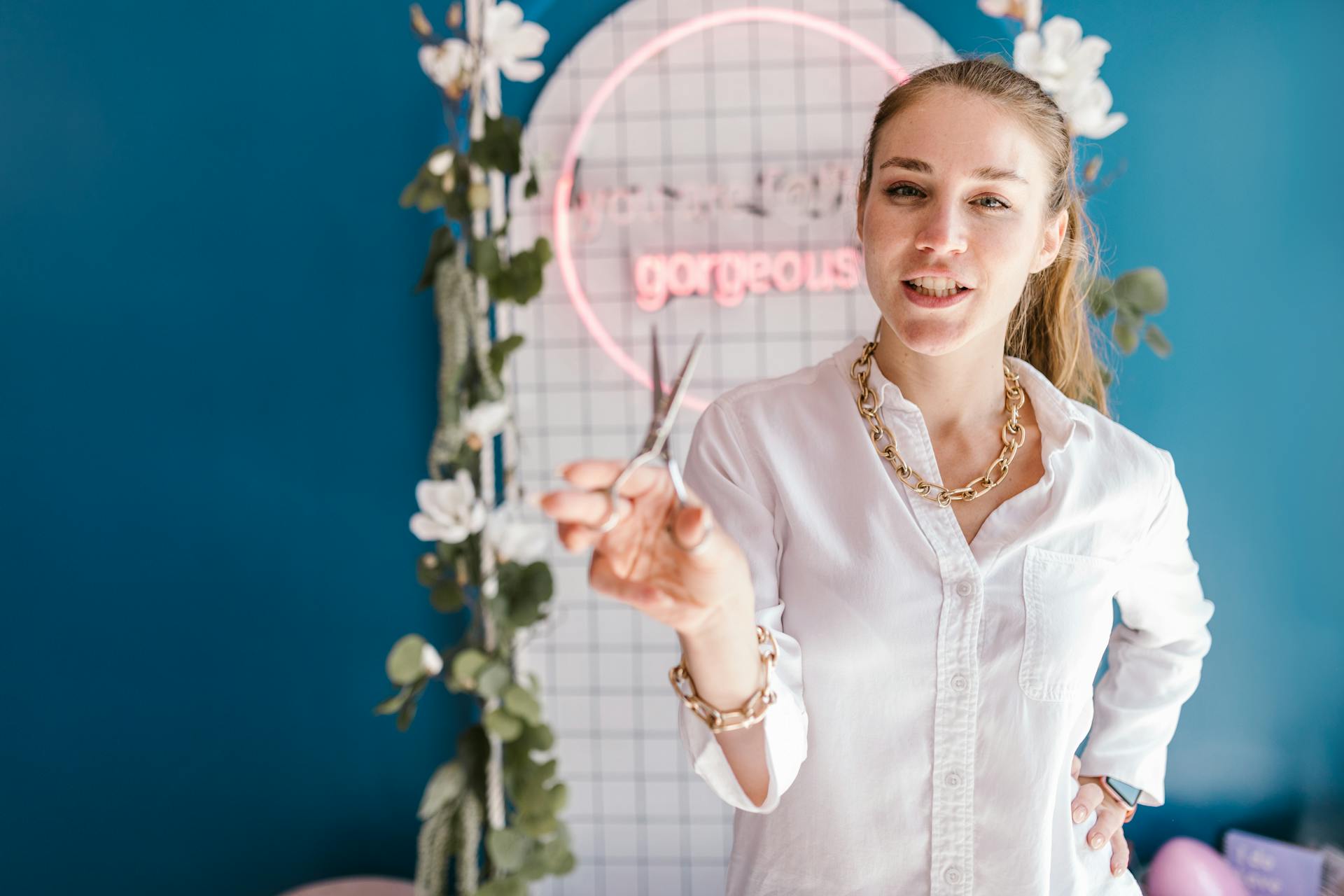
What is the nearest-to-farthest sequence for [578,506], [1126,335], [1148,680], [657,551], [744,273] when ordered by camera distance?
[578,506], [657,551], [1148,680], [1126,335], [744,273]

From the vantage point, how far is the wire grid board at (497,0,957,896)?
2.23 meters

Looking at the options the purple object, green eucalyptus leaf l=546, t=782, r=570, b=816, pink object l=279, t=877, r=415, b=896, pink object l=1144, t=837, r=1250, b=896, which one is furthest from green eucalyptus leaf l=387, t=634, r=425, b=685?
the purple object

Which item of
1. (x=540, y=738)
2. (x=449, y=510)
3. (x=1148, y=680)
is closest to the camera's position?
(x=1148, y=680)

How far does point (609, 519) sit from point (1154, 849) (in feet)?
7.01

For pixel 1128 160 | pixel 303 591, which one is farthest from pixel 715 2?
pixel 303 591

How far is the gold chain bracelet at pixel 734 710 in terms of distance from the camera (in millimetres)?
1070

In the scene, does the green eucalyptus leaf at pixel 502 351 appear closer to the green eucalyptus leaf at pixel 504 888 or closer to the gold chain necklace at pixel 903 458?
the gold chain necklace at pixel 903 458

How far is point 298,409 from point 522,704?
0.97m

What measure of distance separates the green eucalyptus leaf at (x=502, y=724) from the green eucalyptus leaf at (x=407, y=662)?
159mm

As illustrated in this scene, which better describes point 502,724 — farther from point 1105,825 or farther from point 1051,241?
point 1051,241

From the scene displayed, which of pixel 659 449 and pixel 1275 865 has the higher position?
pixel 659 449

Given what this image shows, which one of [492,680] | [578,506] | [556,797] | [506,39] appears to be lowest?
[556,797]

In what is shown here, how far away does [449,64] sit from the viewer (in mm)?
1873

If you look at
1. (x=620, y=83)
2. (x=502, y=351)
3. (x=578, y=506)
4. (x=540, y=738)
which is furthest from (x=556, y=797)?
(x=620, y=83)
